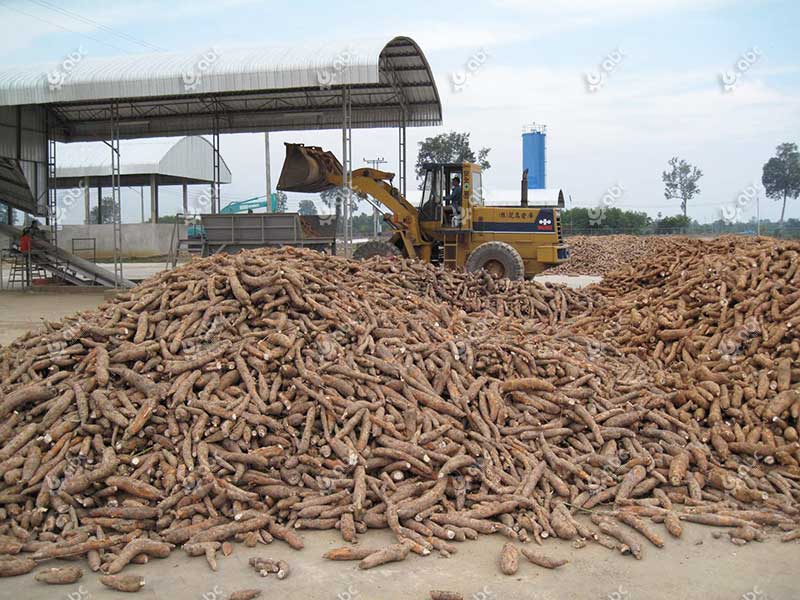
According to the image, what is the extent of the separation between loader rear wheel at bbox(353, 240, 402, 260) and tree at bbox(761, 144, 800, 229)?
38.9 m

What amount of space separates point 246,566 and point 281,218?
43.1 feet

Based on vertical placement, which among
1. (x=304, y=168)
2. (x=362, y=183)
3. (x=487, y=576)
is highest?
(x=304, y=168)

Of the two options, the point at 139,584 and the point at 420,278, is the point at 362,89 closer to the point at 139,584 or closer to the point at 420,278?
the point at 420,278

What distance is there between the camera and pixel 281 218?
56.5ft

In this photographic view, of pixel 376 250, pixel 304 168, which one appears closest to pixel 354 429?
pixel 376 250

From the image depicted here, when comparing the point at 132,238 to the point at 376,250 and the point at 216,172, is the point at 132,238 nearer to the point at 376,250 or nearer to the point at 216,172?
the point at 216,172

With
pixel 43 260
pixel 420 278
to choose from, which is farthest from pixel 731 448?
pixel 43 260

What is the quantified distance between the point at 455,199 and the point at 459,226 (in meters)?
0.67

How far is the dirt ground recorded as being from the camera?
4.46m

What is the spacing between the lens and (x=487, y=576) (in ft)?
15.4

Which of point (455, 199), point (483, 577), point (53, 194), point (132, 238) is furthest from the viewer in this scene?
point (132, 238)

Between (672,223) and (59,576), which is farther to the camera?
(672,223)

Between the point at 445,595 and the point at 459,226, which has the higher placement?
the point at 459,226

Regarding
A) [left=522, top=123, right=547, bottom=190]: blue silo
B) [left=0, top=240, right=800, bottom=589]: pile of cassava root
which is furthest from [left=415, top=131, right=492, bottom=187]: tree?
[left=0, top=240, right=800, bottom=589]: pile of cassava root
